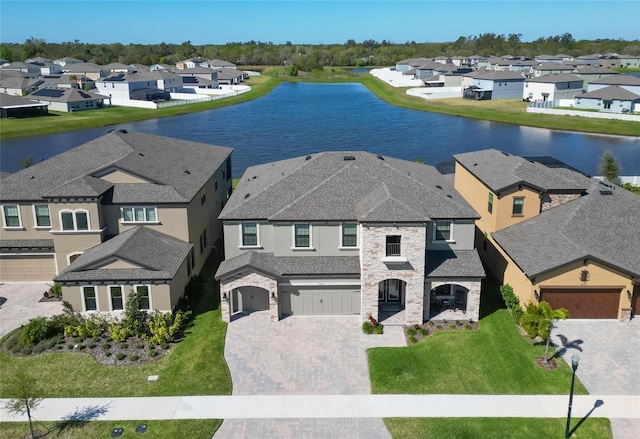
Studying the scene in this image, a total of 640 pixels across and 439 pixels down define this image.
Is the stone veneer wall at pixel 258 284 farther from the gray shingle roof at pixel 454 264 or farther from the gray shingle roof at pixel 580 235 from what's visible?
the gray shingle roof at pixel 580 235

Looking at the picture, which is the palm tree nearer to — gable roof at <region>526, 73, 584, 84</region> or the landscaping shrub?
the landscaping shrub

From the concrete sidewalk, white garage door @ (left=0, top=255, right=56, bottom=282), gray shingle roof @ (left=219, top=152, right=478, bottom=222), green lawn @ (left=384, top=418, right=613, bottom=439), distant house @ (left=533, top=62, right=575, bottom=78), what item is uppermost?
distant house @ (left=533, top=62, right=575, bottom=78)

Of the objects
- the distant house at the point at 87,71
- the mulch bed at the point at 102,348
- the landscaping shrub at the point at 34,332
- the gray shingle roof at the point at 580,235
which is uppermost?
the distant house at the point at 87,71

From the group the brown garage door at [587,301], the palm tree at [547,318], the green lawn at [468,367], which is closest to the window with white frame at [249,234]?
the green lawn at [468,367]

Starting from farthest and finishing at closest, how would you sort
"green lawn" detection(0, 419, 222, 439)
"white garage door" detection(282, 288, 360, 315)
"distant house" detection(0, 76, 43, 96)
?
"distant house" detection(0, 76, 43, 96) < "white garage door" detection(282, 288, 360, 315) < "green lawn" detection(0, 419, 222, 439)

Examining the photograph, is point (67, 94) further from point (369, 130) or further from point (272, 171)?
point (272, 171)

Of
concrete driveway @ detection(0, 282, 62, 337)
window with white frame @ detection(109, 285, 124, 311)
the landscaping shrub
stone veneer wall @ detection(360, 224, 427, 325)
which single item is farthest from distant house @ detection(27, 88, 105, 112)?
stone veneer wall @ detection(360, 224, 427, 325)

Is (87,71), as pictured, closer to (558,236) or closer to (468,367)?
(558,236)
